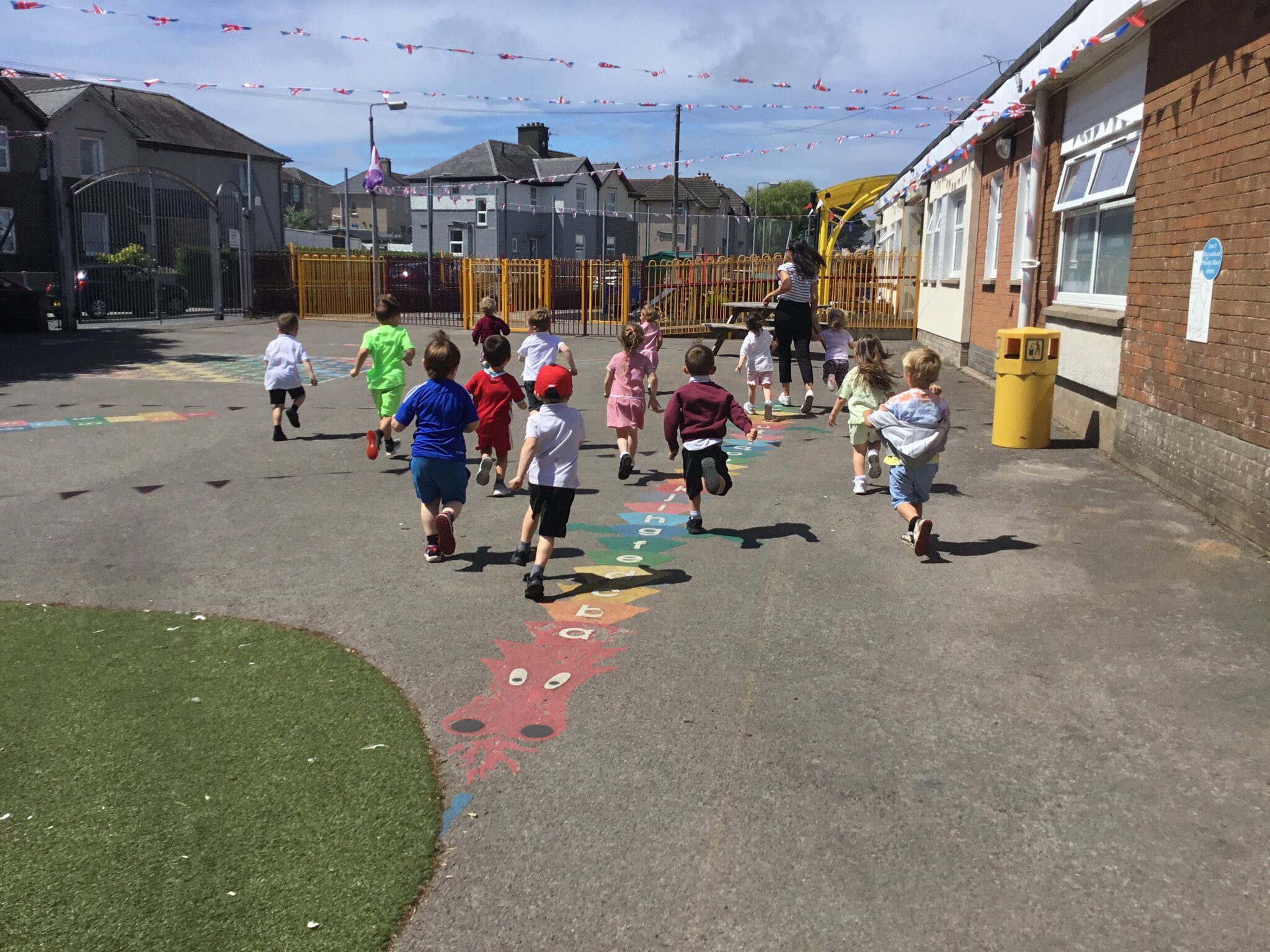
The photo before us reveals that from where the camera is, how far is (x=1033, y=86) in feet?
40.3

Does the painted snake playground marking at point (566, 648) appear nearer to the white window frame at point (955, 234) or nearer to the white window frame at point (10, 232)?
the white window frame at point (955, 234)

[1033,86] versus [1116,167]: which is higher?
[1033,86]

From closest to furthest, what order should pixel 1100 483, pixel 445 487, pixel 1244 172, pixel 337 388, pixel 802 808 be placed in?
pixel 802 808 → pixel 445 487 → pixel 1244 172 → pixel 1100 483 → pixel 337 388

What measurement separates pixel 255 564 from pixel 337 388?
921 centimetres

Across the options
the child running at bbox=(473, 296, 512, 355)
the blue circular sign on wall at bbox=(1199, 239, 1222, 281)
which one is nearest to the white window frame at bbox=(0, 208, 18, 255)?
the child running at bbox=(473, 296, 512, 355)

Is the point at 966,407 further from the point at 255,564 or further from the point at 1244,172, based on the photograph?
the point at 255,564

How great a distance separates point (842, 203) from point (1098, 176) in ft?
63.9

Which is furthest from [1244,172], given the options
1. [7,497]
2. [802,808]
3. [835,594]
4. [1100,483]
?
[7,497]

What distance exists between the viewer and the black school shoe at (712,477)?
6910 millimetres

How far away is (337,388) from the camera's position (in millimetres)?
15594

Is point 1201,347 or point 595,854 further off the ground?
point 1201,347

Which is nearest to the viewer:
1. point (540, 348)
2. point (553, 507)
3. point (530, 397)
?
point (553, 507)

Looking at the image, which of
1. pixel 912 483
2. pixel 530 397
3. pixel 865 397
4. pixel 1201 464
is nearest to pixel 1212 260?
pixel 1201 464

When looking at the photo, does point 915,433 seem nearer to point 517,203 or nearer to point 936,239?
point 936,239
